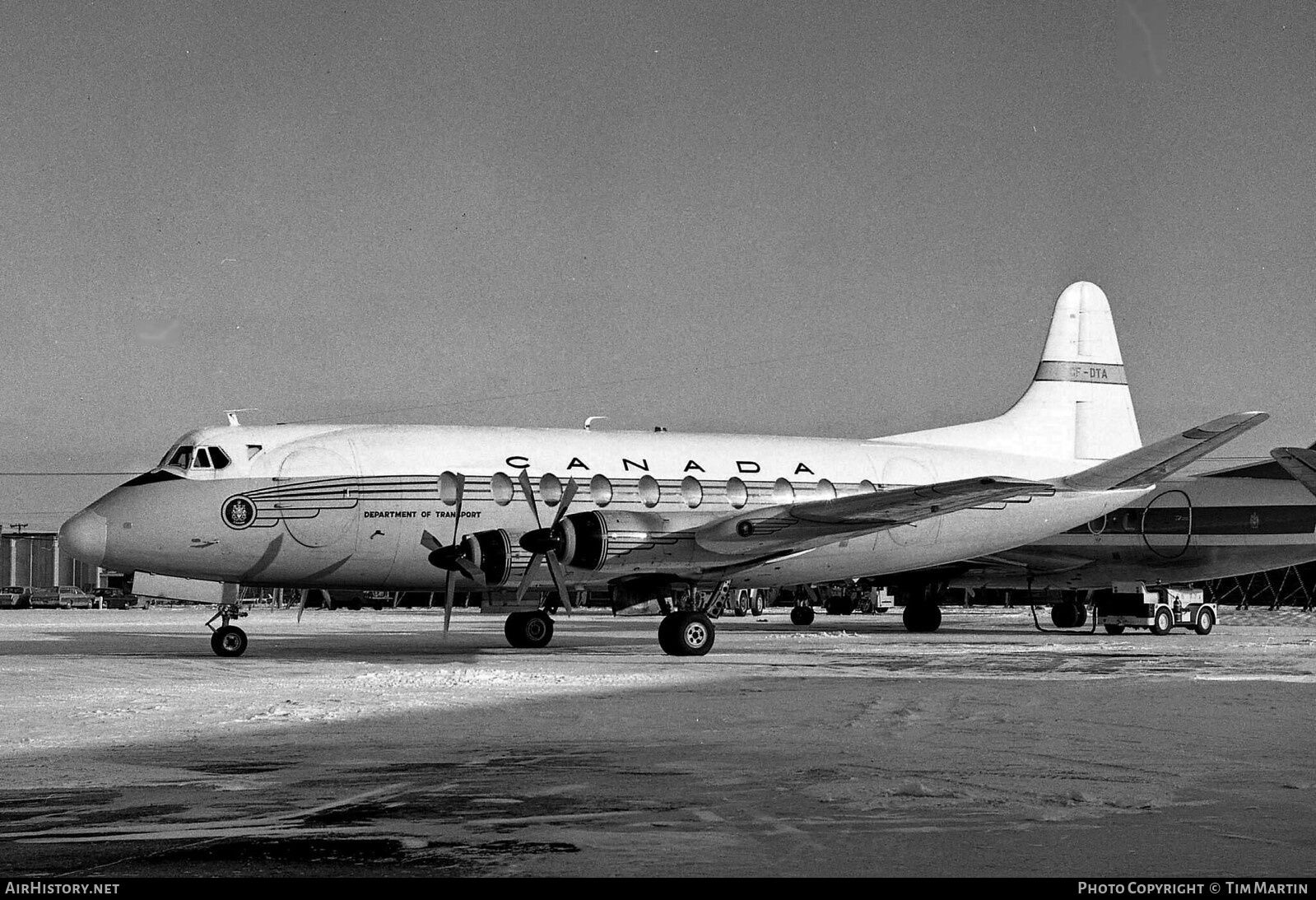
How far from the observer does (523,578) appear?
26.1m

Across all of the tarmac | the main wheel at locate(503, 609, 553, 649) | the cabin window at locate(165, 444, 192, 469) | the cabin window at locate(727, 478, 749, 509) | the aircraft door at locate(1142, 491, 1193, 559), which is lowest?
the tarmac

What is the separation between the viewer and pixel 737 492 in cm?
2905

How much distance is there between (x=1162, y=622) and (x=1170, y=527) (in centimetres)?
321

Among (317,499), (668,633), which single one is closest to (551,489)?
(668,633)

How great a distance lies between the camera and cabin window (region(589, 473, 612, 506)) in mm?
27875

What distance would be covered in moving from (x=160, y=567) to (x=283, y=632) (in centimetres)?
1499

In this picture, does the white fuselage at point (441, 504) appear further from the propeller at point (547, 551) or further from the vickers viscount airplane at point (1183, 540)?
the vickers viscount airplane at point (1183, 540)

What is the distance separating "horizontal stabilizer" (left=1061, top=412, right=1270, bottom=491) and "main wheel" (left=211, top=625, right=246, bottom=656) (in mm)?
17741

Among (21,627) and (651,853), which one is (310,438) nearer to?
(651,853)

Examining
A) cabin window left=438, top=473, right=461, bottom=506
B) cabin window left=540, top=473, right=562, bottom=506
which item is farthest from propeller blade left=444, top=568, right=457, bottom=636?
cabin window left=540, top=473, right=562, bottom=506

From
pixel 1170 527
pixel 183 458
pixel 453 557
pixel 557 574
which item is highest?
pixel 183 458

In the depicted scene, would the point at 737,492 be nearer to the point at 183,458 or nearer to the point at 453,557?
the point at 453,557

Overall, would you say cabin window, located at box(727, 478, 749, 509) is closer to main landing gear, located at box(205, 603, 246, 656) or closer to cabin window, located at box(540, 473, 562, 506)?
cabin window, located at box(540, 473, 562, 506)

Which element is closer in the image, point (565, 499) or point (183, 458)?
point (183, 458)
